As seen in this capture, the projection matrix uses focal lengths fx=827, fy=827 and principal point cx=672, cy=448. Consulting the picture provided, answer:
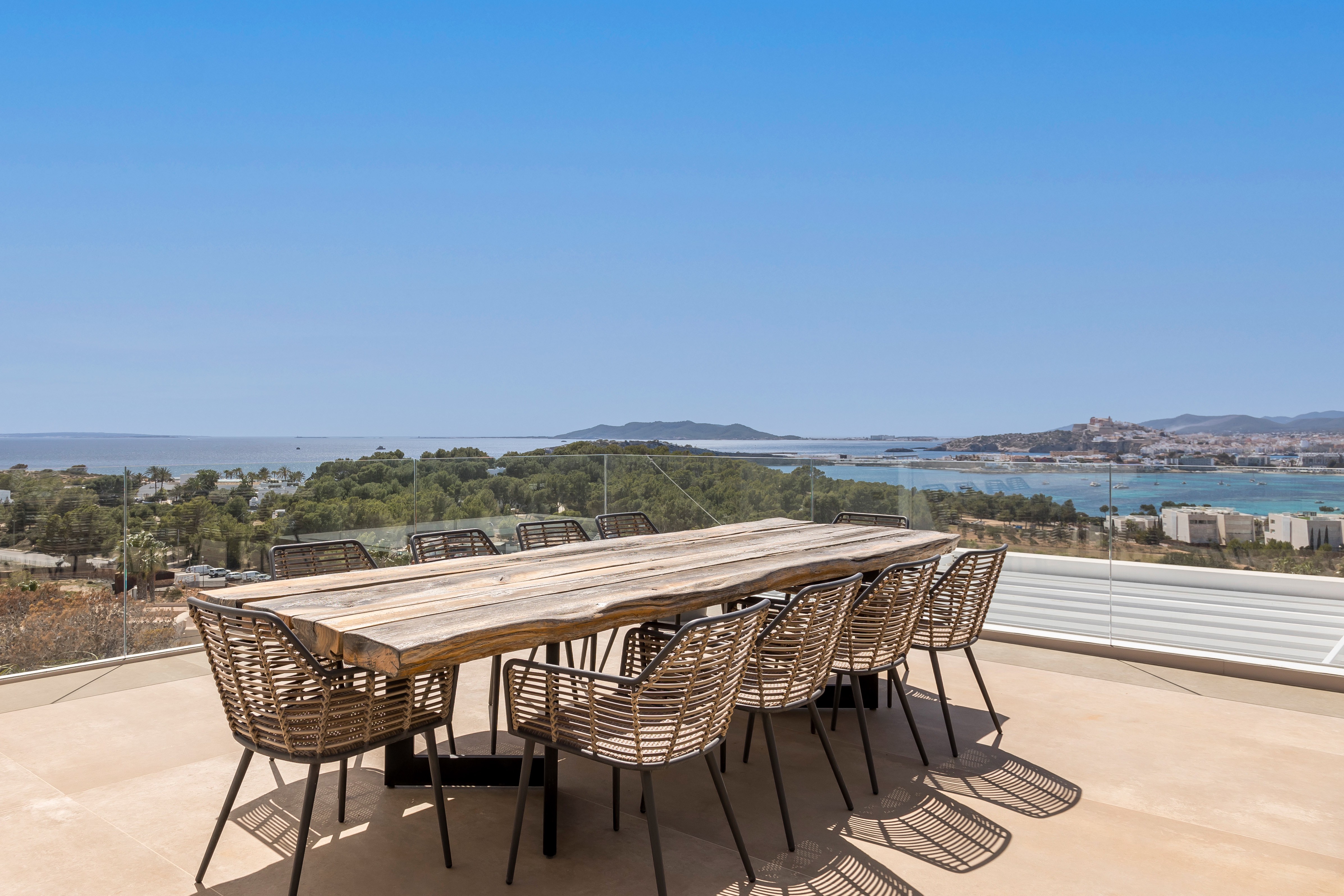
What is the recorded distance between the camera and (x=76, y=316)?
198 ft

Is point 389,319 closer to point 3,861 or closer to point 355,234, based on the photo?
point 355,234

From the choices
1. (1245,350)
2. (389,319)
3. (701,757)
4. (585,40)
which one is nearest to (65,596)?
(701,757)

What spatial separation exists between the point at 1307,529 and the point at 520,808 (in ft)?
15.6

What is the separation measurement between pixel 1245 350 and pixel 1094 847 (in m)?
55.4

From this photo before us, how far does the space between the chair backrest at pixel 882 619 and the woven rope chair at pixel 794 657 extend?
271mm

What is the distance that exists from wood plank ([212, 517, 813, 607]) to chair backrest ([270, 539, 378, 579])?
0.30 meters

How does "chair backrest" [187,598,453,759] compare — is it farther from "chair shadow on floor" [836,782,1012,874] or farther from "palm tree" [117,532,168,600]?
"palm tree" [117,532,168,600]

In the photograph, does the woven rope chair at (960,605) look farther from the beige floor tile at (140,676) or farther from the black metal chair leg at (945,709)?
the beige floor tile at (140,676)

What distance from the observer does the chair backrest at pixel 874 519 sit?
518cm

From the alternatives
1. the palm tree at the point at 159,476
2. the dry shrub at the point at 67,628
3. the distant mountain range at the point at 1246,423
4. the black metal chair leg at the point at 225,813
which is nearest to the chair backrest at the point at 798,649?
the black metal chair leg at the point at 225,813

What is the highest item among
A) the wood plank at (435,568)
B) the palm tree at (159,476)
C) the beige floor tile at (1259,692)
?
the palm tree at (159,476)

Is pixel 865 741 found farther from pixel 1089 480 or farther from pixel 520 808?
pixel 1089 480

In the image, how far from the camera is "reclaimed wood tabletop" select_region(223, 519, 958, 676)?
6.88 feet

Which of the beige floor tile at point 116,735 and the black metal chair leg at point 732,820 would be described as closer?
the black metal chair leg at point 732,820
